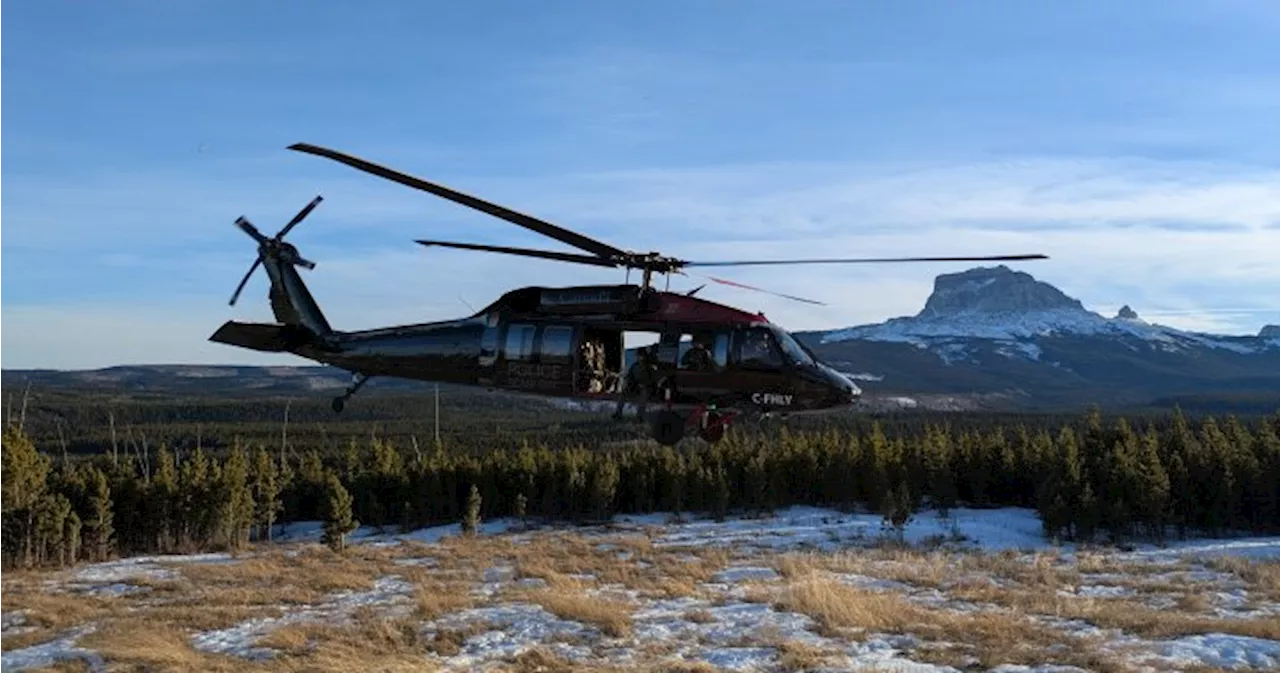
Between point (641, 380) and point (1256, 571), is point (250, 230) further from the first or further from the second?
point (1256, 571)

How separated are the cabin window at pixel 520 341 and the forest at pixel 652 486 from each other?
34.6 m

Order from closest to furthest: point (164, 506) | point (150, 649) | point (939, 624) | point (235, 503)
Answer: point (150, 649) < point (939, 624) < point (164, 506) < point (235, 503)

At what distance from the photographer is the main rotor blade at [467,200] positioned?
426 inches

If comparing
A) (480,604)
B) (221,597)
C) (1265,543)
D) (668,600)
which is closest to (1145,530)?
(1265,543)

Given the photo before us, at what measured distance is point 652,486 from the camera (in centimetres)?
Answer: 6962

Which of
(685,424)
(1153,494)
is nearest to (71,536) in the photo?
(685,424)

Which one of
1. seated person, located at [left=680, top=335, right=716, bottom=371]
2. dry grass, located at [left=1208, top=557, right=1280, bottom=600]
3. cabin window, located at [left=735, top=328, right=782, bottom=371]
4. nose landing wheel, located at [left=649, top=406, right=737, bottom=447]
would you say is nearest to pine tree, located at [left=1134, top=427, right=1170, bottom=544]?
dry grass, located at [left=1208, top=557, right=1280, bottom=600]

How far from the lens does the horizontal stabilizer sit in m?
16.0

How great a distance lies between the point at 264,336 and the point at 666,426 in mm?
6701

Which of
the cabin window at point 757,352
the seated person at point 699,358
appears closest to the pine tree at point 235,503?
the seated person at point 699,358

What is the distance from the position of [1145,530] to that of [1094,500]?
510cm

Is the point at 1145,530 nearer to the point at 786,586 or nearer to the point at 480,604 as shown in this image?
the point at 786,586

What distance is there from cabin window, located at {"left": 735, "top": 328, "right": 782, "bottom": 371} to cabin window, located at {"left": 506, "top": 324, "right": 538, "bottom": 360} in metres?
2.83

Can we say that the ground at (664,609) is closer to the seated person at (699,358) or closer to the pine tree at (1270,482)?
the seated person at (699,358)
